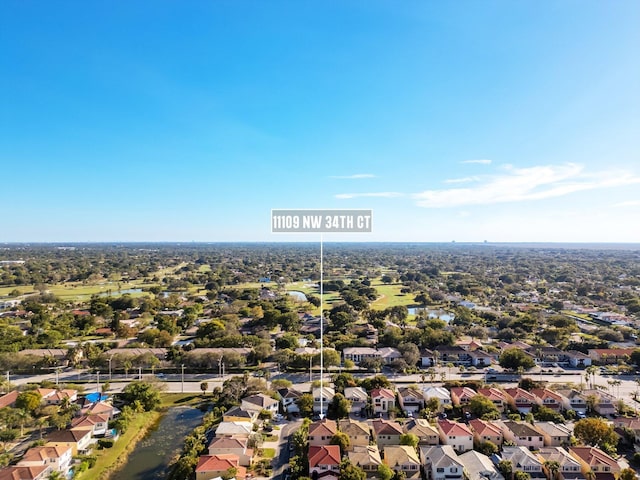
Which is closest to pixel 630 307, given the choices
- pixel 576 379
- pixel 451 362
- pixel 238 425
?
pixel 576 379

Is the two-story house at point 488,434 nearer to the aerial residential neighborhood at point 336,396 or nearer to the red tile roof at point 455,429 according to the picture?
the aerial residential neighborhood at point 336,396

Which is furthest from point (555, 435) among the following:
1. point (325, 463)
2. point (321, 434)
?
point (325, 463)

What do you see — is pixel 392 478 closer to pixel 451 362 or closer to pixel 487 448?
pixel 487 448

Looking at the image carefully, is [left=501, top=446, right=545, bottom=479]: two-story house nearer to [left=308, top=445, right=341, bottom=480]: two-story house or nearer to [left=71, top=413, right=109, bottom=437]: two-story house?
[left=308, top=445, right=341, bottom=480]: two-story house

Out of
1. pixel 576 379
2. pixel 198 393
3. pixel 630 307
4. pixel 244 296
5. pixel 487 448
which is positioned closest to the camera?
pixel 487 448

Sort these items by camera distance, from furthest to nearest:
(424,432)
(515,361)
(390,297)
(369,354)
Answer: (390,297) < (369,354) < (515,361) < (424,432)

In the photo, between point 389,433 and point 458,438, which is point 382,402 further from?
point 458,438
